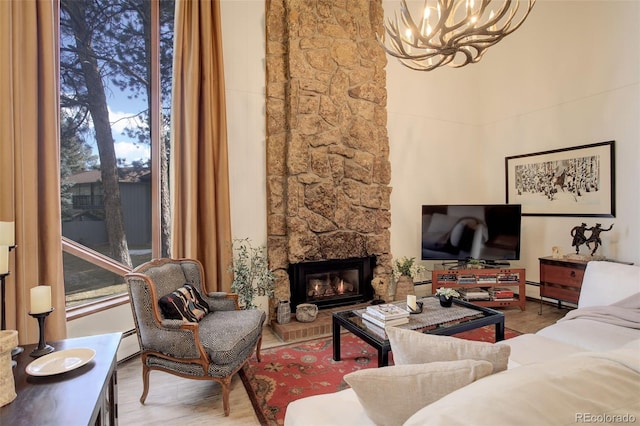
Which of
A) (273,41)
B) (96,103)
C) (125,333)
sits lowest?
(125,333)

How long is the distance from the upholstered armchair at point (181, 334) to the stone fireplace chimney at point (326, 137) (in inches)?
48.9

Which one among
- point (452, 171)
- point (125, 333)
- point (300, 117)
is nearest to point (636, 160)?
point (452, 171)

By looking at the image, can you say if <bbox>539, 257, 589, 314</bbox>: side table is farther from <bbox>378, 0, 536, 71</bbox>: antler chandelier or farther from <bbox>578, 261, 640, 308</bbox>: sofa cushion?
<bbox>378, 0, 536, 71</bbox>: antler chandelier

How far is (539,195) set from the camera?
172 inches

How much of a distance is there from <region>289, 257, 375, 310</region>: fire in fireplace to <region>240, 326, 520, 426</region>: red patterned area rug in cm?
64

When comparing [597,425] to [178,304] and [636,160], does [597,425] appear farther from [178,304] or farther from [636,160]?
[636,160]

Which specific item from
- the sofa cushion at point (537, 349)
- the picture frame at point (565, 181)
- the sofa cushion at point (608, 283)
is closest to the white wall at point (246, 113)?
the sofa cushion at point (537, 349)

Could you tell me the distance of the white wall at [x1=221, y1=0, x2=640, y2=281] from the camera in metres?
3.54

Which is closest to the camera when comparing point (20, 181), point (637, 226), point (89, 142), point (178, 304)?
point (20, 181)

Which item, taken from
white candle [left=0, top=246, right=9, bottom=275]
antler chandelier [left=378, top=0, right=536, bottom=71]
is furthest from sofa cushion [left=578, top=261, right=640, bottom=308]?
white candle [left=0, top=246, right=9, bottom=275]

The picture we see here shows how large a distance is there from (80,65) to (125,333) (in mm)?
2353

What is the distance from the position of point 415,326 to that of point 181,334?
5.36 feet

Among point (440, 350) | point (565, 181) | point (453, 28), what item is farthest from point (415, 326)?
point (565, 181)

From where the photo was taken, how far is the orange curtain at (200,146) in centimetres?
303
